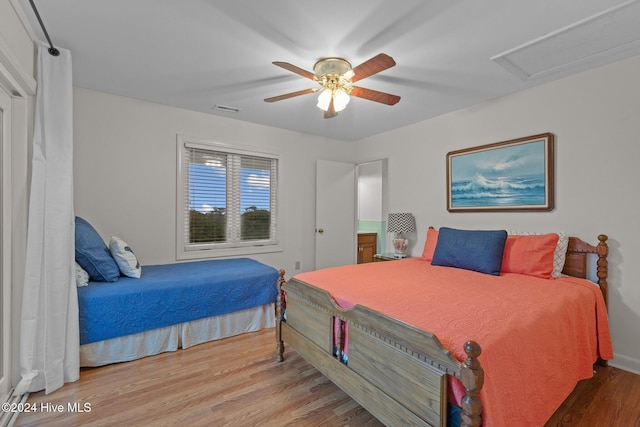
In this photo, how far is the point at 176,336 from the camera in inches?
104

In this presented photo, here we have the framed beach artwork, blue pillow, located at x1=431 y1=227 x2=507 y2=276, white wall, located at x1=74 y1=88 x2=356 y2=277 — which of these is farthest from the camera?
white wall, located at x1=74 y1=88 x2=356 y2=277

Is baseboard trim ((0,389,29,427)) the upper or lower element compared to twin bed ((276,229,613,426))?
lower

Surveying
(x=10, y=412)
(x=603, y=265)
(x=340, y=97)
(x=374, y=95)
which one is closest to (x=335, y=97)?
(x=340, y=97)

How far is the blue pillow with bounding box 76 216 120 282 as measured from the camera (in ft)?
7.86

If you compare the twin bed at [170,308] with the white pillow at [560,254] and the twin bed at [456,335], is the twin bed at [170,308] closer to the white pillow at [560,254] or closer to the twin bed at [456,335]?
the twin bed at [456,335]

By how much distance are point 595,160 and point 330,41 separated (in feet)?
7.87

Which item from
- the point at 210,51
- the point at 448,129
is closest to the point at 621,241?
the point at 448,129

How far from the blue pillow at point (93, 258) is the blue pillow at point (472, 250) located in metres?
2.95

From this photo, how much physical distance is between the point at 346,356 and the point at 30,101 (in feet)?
8.82

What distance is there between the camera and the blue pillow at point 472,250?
2545 mm

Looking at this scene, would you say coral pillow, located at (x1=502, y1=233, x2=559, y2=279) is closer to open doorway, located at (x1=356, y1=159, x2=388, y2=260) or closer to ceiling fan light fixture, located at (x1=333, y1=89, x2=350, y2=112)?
ceiling fan light fixture, located at (x1=333, y1=89, x2=350, y2=112)

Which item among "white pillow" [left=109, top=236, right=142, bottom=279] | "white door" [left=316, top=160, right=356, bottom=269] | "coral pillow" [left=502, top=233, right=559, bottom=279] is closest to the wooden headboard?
"coral pillow" [left=502, top=233, right=559, bottom=279]

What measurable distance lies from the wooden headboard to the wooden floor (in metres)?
0.72

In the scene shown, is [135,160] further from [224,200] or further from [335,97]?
[335,97]
